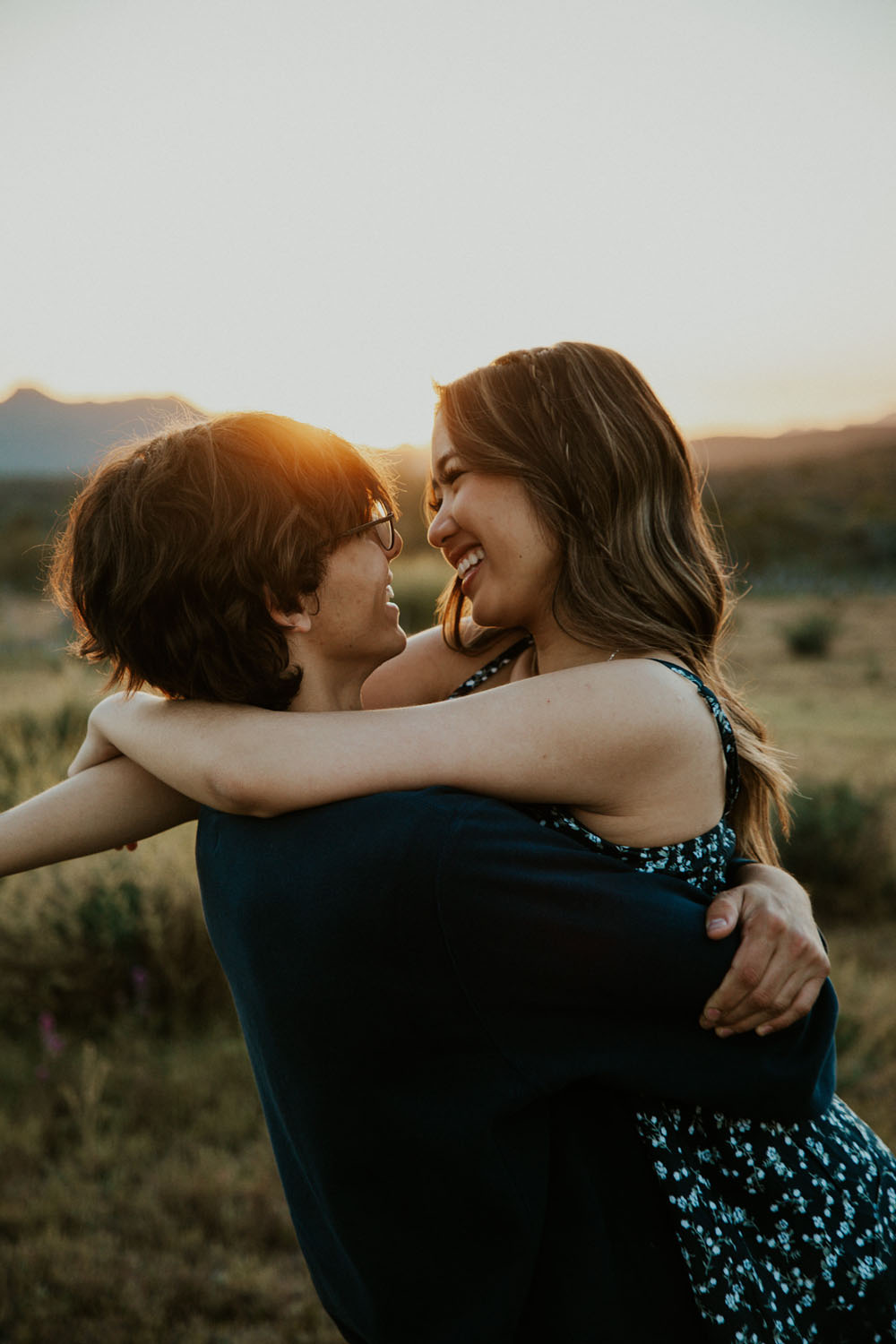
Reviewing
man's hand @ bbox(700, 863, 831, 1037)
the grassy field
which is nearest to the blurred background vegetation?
the grassy field

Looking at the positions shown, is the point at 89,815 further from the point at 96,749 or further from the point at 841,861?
the point at 841,861

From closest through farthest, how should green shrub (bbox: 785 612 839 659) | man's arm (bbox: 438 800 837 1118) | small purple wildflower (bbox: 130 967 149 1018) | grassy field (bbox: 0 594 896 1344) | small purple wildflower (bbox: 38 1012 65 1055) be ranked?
1. man's arm (bbox: 438 800 837 1118)
2. grassy field (bbox: 0 594 896 1344)
3. small purple wildflower (bbox: 38 1012 65 1055)
4. small purple wildflower (bbox: 130 967 149 1018)
5. green shrub (bbox: 785 612 839 659)

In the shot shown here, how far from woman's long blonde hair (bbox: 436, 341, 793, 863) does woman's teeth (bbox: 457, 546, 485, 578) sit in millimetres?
160

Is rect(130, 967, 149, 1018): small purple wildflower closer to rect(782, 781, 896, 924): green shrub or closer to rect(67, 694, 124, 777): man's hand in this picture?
rect(67, 694, 124, 777): man's hand

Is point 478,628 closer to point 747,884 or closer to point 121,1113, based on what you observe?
point 747,884

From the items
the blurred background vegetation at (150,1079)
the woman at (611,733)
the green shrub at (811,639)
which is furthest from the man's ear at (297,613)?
the green shrub at (811,639)

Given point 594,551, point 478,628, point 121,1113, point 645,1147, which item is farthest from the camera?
point 121,1113

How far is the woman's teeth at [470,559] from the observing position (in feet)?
6.35

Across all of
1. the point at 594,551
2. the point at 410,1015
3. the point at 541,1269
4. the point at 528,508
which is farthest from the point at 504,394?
the point at 541,1269

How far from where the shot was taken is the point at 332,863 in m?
1.29

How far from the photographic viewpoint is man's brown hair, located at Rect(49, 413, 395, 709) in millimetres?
1543

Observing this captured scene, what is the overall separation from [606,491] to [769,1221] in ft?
3.76

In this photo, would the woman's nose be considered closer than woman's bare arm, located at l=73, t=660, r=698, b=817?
No

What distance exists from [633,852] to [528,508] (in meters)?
0.67
